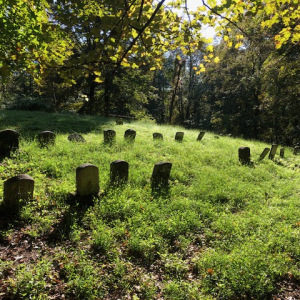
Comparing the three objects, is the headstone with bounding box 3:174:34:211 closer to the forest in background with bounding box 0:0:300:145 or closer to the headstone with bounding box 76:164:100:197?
the headstone with bounding box 76:164:100:197

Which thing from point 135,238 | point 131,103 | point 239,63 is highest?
point 239,63

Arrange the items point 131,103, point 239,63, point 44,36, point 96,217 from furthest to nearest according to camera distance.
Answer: point 239,63 < point 131,103 < point 96,217 < point 44,36

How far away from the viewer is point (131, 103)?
2280 cm

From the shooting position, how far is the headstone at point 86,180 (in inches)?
206

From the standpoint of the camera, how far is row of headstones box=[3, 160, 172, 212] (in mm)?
4566

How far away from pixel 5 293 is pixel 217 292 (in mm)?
2973

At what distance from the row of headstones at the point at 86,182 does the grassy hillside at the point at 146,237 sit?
24cm

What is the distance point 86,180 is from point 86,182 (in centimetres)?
5

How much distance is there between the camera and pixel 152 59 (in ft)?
11.0

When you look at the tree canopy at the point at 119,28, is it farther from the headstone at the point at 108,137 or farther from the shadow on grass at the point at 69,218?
the headstone at the point at 108,137

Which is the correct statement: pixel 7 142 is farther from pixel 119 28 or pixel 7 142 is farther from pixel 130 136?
pixel 119 28

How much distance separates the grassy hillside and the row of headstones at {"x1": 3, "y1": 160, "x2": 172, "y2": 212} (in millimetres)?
236

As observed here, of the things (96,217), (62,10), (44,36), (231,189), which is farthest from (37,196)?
(231,189)

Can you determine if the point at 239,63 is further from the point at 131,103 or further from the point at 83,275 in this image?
the point at 83,275
